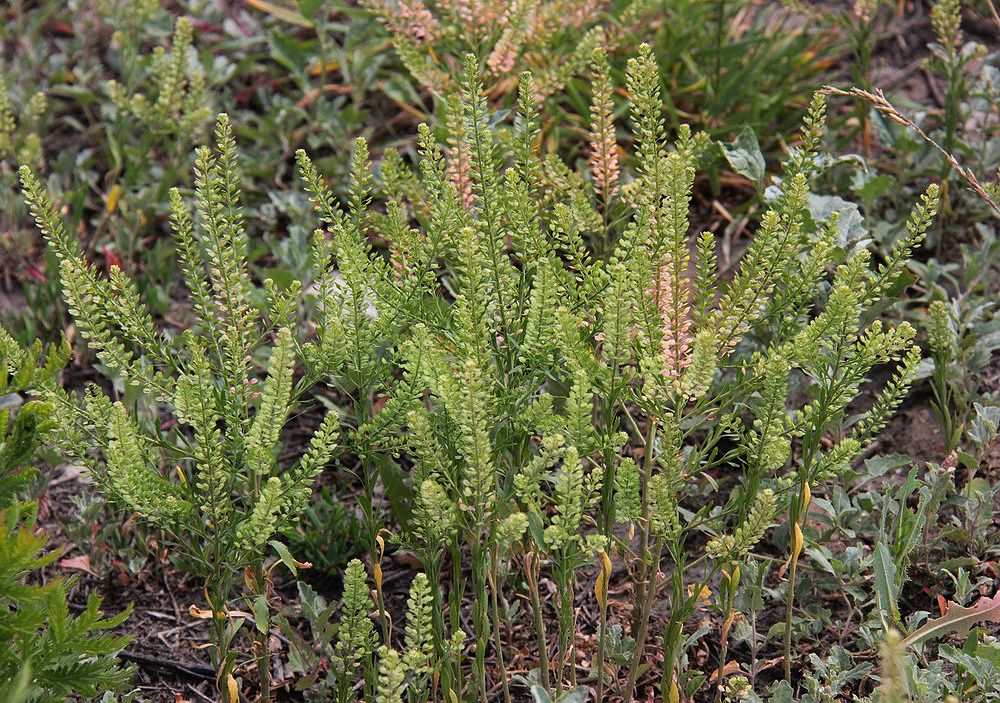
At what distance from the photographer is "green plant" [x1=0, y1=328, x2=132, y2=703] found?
1918 millimetres

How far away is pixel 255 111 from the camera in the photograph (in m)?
4.57

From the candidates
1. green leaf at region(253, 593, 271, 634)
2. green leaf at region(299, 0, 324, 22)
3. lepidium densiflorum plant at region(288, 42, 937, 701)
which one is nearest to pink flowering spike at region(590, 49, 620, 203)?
lepidium densiflorum plant at region(288, 42, 937, 701)

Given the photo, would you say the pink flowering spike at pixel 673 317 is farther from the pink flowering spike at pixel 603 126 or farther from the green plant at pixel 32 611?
the green plant at pixel 32 611

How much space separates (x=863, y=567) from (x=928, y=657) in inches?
10.1

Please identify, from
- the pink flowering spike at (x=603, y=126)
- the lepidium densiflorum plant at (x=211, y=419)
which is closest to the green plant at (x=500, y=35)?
the pink flowering spike at (x=603, y=126)

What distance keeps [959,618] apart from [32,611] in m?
1.79

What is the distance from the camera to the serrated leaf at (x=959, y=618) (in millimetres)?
2400

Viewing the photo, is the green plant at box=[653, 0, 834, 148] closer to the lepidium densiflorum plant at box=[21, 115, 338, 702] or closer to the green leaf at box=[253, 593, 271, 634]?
the lepidium densiflorum plant at box=[21, 115, 338, 702]

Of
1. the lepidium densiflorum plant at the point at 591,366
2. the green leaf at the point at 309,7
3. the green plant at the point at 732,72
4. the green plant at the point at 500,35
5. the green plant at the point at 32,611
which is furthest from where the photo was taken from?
the green leaf at the point at 309,7

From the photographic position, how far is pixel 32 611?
6.48 feet

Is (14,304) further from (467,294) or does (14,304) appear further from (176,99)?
(467,294)

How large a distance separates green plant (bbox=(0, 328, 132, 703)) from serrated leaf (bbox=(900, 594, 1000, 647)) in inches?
61.9

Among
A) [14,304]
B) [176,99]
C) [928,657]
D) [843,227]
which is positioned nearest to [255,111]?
[176,99]

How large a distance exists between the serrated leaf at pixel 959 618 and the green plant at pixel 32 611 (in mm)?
1572
